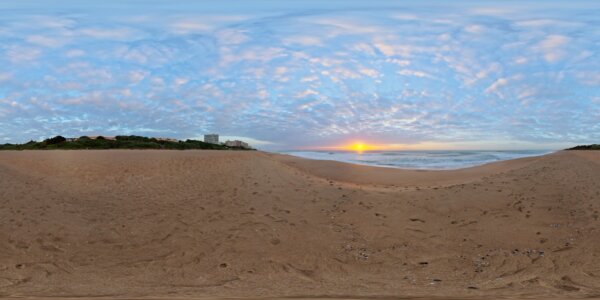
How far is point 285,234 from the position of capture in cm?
1060

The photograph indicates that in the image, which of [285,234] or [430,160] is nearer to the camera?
[285,234]

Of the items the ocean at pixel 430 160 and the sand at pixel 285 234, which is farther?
the ocean at pixel 430 160

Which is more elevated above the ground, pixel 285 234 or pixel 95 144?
pixel 95 144

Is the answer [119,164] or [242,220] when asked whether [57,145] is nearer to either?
[119,164]

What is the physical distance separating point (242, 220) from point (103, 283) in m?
4.04

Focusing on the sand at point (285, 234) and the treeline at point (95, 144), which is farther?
the treeline at point (95, 144)

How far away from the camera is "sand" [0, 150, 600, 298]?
8008 millimetres

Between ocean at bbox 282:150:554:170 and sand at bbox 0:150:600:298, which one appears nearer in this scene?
sand at bbox 0:150:600:298

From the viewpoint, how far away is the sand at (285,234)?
26.3ft

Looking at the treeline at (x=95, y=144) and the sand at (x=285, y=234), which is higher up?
the treeline at (x=95, y=144)

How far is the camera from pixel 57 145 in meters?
27.4

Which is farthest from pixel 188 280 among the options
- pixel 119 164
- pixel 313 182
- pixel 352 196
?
pixel 119 164

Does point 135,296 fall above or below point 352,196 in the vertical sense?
below

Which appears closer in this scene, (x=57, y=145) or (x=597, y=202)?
(x=597, y=202)
